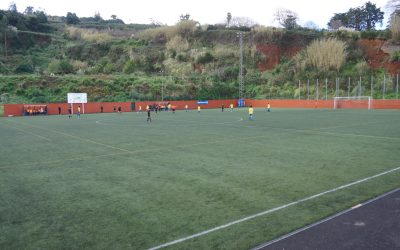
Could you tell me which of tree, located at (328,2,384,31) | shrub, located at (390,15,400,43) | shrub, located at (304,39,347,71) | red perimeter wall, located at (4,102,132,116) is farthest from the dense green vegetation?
tree, located at (328,2,384,31)

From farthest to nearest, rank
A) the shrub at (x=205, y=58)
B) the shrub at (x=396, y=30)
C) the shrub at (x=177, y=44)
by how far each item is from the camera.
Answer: the shrub at (x=177, y=44)
the shrub at (x=205, y=58)
the shrub at (x=396, y=30)

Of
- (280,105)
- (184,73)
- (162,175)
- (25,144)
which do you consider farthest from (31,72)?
(162,175)

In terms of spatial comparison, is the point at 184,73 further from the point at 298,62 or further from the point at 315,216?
the point at 315,216

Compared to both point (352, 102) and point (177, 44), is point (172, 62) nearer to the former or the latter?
point (177, 44)

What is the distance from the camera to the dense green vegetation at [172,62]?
6656 centimetres

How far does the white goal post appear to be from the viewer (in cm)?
5253

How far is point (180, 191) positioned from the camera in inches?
320

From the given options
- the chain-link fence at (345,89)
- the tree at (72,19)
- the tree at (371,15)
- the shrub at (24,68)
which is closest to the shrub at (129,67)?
the shrub at (24,68)

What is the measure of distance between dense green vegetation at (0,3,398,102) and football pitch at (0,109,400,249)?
5066 centimetres

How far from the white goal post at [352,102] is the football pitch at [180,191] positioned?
41.0 metres

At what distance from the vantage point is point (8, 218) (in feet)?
21.1

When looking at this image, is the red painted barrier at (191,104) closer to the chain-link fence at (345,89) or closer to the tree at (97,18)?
the chain-link fence at (345,89)

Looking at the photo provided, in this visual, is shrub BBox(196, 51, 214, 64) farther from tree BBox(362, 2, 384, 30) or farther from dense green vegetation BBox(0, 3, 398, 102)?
tree BBox(362, 2, 384, 30)

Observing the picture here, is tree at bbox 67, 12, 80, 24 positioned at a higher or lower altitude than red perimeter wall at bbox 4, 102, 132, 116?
higher
